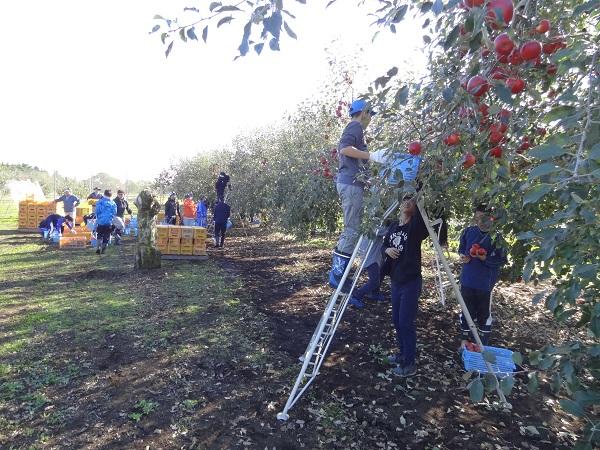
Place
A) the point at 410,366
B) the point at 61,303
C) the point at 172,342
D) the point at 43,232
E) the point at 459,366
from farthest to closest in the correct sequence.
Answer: the point at 43,232 < the point at 61,303 < the point at 172,342 < the point at 459,366 < the point at 410,366

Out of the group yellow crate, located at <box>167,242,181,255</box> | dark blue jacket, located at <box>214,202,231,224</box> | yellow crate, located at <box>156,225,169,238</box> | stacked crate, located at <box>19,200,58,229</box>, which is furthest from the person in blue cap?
stacked crate, located at <box>19,200,58,229</box>

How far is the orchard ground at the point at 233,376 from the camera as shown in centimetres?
324

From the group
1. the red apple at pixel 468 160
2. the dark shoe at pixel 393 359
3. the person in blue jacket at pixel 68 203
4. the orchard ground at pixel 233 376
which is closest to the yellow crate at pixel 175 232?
the orchard ground at pixel 233 376

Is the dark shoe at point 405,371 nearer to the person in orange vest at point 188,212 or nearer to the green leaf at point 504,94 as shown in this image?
Result: the green leaf at point 504,94

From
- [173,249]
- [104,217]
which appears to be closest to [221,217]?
[173,249]

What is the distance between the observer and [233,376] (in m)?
4.02

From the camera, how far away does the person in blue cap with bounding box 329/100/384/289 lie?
4023mm

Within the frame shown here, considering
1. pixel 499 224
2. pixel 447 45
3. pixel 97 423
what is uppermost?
pixel 447 45

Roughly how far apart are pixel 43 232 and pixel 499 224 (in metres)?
14.1

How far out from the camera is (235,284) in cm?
749

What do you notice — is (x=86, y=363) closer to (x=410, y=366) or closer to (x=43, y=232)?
(x=410, y=366)

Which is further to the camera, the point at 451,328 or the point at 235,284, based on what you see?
the point at 235,284

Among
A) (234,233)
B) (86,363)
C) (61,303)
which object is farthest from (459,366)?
(234,233)

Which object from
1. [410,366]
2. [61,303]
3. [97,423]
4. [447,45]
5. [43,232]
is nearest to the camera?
[447,45]
